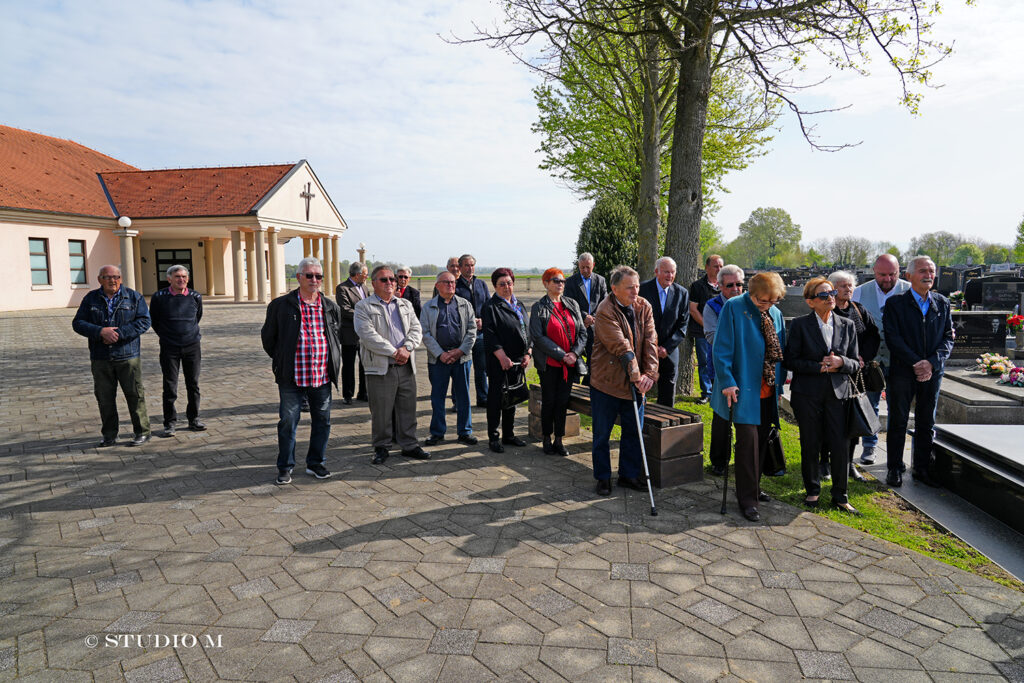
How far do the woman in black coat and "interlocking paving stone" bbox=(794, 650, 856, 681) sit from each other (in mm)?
3898

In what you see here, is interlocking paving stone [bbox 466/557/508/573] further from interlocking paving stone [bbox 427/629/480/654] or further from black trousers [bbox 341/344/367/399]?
black trousers [bbox 341/344/367/399]

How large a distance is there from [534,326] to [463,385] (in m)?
1.40

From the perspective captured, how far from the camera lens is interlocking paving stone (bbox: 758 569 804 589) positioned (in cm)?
376

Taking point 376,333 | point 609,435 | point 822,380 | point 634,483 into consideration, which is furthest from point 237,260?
point 822,380

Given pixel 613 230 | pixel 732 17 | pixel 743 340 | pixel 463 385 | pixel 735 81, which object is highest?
pixel 735 81

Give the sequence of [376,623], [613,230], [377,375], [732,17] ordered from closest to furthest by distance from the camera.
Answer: [376,623] → [377,375] → [732,17] → [613,230]

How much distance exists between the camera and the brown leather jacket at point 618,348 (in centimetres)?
523

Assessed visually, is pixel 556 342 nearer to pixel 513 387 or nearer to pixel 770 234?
A: pixel 513 387

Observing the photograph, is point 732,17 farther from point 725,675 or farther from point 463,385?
point 725,675

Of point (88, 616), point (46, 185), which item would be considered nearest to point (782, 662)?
point (88, 616)

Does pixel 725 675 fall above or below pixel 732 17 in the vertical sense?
below

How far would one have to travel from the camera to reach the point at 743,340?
15.8ft

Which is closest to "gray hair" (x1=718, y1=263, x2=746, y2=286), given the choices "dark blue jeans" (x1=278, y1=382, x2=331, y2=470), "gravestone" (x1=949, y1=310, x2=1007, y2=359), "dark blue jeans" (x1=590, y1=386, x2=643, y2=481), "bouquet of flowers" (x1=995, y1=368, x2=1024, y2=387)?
"dark blue jeans" (x1=590, y1=386, x2=643, y2=481)

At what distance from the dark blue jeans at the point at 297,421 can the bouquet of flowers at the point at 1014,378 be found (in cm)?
895
